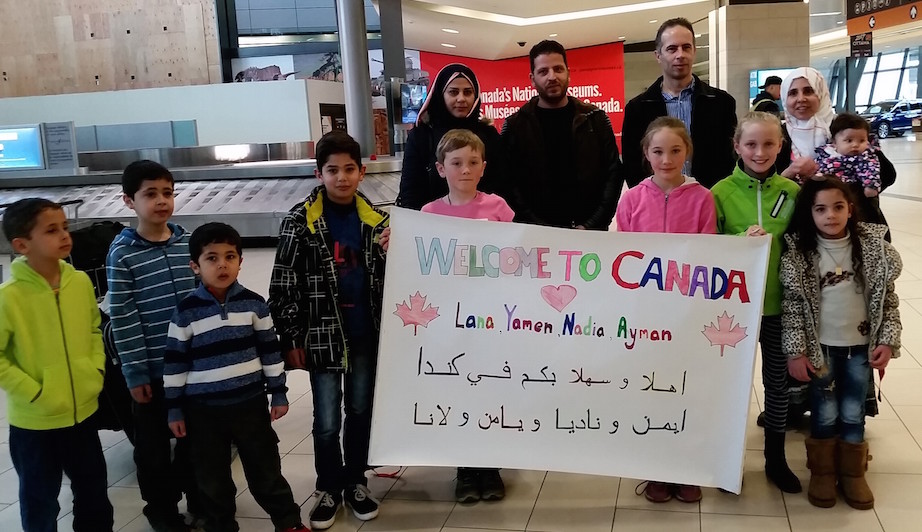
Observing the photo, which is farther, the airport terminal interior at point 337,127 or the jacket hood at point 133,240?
the airport terminal interior at point 337,127

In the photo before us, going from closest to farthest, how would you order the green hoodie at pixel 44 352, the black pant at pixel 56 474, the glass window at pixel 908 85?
the green hoodie at pixel 44 352 → the black pant at pixel 56 474 → the glass window at pixel 908 85

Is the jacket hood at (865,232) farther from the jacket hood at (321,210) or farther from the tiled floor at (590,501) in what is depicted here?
the jacket hood at (321,210)

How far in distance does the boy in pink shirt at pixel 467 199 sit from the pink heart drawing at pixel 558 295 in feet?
1.15

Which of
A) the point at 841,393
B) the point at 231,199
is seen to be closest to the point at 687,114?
the point at 841,393

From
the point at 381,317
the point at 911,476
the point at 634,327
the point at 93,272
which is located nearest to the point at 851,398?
the point at 911,476

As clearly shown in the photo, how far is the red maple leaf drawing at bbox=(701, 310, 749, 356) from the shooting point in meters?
2.40

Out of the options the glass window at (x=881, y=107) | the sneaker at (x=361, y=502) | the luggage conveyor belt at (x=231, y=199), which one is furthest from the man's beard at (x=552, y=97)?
the glass window at (x=881, y=107)

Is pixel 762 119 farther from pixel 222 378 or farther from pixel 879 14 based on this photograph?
pixel 879 14

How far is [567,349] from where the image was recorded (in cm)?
250

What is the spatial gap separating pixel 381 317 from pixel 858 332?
1692 millimetres

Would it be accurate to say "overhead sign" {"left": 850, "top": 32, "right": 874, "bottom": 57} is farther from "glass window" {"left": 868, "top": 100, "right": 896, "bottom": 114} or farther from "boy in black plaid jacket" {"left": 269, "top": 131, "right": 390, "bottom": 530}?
"boy in black plaid jacket" {"left": 269, "top": 131, "right": 390, "bottom": 530}

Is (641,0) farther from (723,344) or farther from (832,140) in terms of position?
(723,344)

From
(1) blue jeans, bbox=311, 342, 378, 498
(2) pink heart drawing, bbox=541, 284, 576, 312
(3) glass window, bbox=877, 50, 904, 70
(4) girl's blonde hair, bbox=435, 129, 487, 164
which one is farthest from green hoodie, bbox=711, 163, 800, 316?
(3) glass window, bbox=877, 50, 904, 70

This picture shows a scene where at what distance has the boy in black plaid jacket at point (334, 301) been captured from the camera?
99.6 inches
